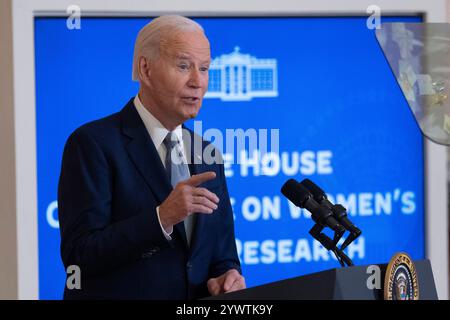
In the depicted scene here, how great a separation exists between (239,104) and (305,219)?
1.87 feet

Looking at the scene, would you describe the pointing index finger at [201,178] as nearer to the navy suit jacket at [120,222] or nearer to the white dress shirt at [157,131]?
the navy suit jacket at [120,222]

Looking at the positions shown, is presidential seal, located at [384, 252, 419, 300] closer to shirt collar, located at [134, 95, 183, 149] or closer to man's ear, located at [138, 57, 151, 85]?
shirt collar, located at [134, 95, 183, 149]

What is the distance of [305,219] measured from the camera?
3.81 m

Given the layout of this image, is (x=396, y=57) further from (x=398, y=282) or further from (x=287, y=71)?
(x=287, y=71)

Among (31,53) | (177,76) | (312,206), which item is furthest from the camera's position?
(31,53)

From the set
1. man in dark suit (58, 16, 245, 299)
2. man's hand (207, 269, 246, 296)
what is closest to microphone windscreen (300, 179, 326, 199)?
man in dark suit (58, 16, 245, 299)

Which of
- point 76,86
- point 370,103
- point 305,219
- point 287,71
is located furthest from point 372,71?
point 76,86

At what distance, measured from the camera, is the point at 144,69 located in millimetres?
2691

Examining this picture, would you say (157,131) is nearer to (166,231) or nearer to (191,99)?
(191,99)

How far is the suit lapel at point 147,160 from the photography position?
2574mm

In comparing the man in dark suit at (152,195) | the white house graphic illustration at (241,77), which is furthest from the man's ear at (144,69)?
the white house graphic illustration at (241,77)

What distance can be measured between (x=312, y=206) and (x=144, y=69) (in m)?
0.88

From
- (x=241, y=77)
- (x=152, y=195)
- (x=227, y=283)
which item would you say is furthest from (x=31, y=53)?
(x=227, y=283)

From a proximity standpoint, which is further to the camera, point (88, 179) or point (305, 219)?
point (305, 219)
